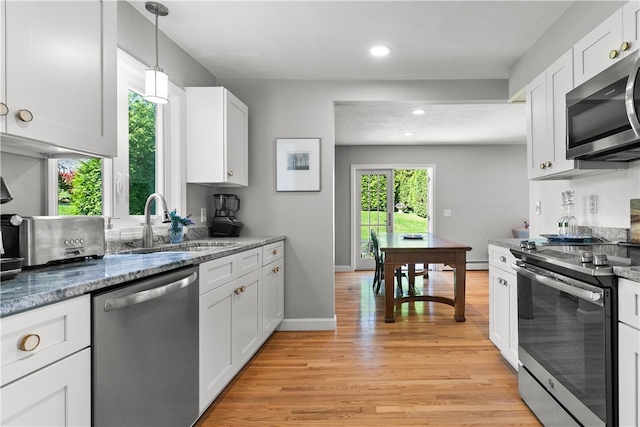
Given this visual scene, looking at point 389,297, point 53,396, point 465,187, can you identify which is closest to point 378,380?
point 389,297

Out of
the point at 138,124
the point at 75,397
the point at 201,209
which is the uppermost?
the point at 138,124

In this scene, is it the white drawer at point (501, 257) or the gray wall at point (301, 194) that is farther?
the gray wall at point (301, 194)

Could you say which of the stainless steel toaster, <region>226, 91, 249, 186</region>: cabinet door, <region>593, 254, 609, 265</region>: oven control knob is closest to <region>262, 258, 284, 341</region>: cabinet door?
<region>226, 91, 249, 186</region>: cabinet door

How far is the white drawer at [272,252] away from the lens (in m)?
2.95

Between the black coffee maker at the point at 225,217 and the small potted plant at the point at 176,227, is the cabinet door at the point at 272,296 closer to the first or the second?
the black coffee maker at the point at 225,217

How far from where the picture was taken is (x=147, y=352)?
4.49 feet

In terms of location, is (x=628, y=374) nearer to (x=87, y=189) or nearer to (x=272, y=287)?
(x=272, y=287)

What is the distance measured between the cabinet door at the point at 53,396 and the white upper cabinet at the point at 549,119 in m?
2.54

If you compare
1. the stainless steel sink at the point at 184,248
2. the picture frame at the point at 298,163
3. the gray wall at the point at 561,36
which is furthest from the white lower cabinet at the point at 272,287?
the gray wall at the point at 561,36

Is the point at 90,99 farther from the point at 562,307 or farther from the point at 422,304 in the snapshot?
the point at 422,304

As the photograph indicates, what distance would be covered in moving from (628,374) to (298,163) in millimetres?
2815

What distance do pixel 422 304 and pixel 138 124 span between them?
3.67 m

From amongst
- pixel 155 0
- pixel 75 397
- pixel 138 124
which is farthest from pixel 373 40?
pixel 75 397

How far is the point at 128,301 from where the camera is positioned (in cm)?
123
